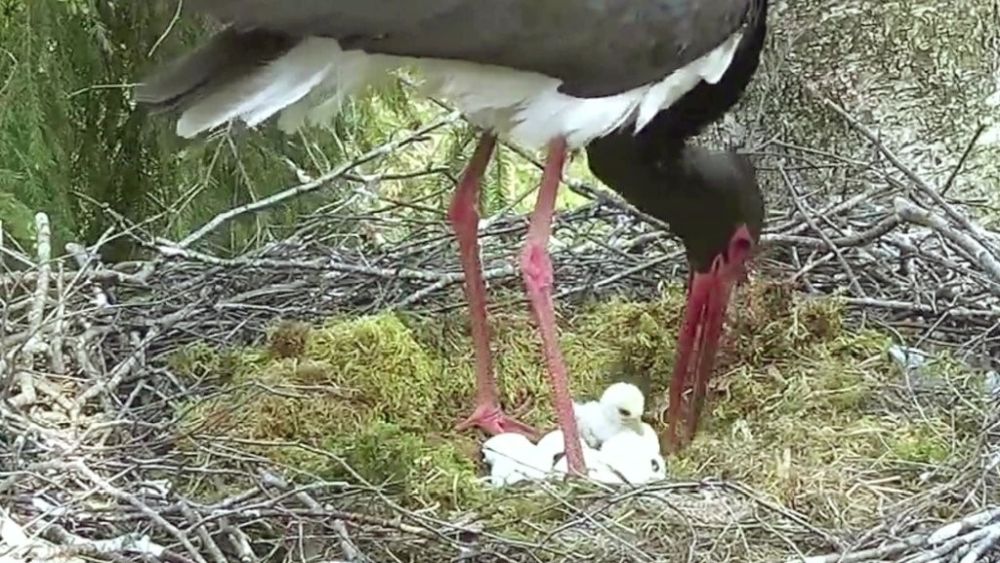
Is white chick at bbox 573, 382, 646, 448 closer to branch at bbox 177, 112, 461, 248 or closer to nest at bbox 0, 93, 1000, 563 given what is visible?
nest at bbox 0, 93, 1000, 563

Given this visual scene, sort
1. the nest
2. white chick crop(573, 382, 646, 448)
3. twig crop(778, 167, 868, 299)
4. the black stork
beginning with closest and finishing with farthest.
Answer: the nest → the black stork → white chick crop(573, 382, 646, 448) → twig crop(778, 167, 868, 299)

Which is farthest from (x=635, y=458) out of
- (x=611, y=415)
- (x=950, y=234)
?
(x=950, y=234)

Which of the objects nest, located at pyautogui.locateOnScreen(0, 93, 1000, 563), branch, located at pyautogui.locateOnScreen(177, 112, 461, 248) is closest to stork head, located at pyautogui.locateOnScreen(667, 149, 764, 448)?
nest, located at pyautogui.locateOnScreen(0, 93, 1000, 563)

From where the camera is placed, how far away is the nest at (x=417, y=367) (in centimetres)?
214

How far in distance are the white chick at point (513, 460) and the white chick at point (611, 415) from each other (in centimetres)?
→ 10

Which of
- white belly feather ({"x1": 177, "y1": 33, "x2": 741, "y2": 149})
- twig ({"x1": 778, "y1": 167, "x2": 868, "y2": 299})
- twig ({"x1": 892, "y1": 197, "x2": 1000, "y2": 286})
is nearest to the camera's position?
twig ({"x1": 892, "y1": 197, "x2": 1000, "y2": 286})

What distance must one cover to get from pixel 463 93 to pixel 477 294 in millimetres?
467

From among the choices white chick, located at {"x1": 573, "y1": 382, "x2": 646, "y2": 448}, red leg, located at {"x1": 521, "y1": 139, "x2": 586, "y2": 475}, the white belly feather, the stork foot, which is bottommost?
the stork foot

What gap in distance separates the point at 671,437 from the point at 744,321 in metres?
0.36

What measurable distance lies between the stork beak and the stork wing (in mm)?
488

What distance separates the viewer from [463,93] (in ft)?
8.72

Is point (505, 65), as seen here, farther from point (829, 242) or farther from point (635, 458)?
point (829, 242)

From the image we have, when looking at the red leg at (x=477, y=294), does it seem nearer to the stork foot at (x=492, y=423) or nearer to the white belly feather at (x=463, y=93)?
the stork foot at (x=492, y=423)

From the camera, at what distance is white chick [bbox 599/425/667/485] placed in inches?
103
